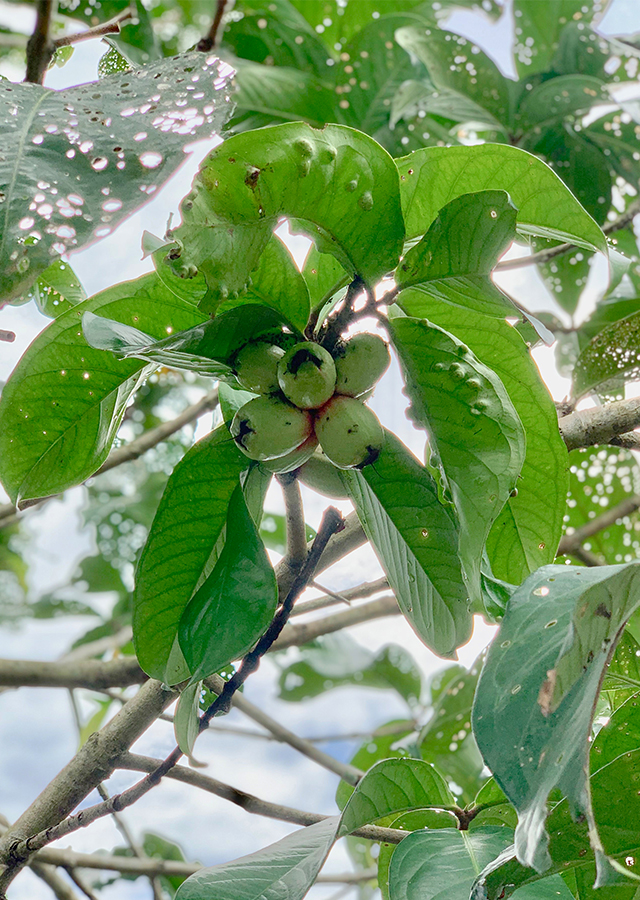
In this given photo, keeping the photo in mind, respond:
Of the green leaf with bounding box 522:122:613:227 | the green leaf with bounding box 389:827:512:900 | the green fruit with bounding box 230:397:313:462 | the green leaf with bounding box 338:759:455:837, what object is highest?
the green leaf with bounding box 522:122:613:227

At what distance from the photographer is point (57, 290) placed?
23.9 inches

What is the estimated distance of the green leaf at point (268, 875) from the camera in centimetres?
44

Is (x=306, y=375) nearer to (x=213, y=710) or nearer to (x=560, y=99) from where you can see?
(x=213, y=710)

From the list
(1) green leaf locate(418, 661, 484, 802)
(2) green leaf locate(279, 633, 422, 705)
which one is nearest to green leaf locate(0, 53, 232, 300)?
→ (1) green leaf locate(418, 661, 484, 802)

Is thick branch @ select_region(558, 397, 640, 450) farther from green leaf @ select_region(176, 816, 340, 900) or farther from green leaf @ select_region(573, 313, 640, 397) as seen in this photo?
green leaf @ select_region(176, 816, 340, 900)

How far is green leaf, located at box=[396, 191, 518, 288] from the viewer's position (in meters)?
0.39

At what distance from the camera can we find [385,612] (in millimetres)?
1045

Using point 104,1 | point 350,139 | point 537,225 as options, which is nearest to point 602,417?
point 537,225

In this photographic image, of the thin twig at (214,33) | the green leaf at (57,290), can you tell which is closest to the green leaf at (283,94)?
the thin twig at (214,33)

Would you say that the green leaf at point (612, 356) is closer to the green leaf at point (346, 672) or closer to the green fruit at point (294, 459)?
the green fruit at point (294, 459)

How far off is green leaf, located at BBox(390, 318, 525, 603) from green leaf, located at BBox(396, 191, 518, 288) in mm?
33

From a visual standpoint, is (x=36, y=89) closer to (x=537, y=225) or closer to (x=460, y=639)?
(x=537, y=225)

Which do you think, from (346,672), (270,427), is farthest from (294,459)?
(346,672)

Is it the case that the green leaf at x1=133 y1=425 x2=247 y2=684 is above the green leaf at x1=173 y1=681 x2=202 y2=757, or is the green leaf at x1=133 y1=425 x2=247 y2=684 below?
above
